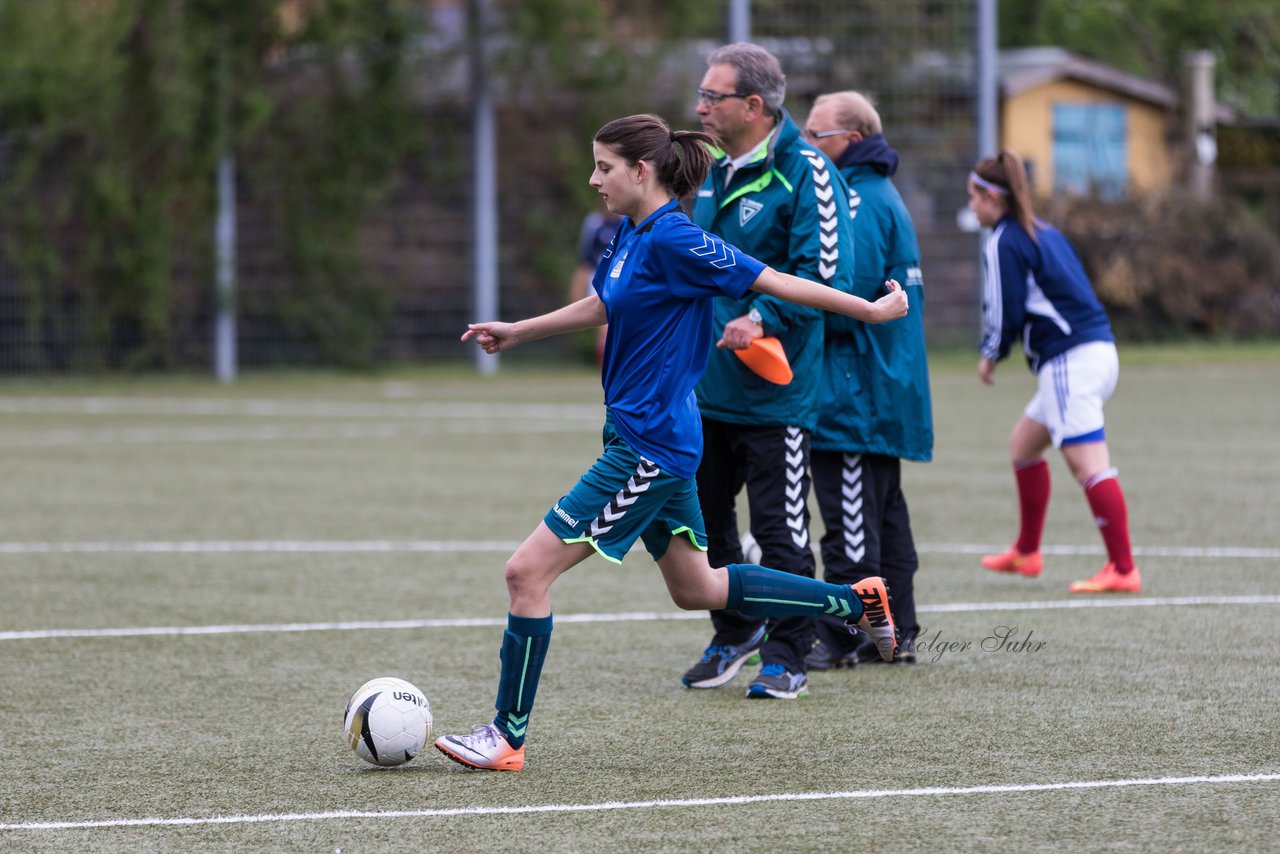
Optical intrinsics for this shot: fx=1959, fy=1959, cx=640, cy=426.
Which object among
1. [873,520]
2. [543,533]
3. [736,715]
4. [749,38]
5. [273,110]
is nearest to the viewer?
[543,533]

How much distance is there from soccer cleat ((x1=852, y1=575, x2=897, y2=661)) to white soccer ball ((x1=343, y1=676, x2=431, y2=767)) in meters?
1.46

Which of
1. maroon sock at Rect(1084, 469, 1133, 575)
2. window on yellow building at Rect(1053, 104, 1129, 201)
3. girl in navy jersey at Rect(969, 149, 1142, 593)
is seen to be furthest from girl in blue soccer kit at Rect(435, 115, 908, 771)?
window on yellow building at Rect(1053, 104, 1129, 201)

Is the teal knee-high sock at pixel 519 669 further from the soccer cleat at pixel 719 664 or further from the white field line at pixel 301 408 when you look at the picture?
the white field line at pixel 301 408

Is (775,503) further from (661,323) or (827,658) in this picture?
(661,323)

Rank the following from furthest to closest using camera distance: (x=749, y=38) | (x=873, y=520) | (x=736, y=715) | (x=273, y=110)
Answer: (x=749, y=38), (x=273, y=110), (x=873, y=520), (x=736, y=715)

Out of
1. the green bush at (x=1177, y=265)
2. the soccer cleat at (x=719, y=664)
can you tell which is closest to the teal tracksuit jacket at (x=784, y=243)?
the soccer cleat at (x=719, y=664)

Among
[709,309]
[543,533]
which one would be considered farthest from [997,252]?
[543,533]

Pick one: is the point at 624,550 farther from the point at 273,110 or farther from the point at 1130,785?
the point at 273,110

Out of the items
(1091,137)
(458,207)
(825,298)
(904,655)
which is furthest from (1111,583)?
(1091,137)

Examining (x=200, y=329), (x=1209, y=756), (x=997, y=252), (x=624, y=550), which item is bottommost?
(x=200, y=329)

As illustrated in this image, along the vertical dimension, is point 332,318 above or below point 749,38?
below

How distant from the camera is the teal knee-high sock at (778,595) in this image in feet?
19.8

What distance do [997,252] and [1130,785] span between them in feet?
12.0

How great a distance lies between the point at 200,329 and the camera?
80.0 ft
